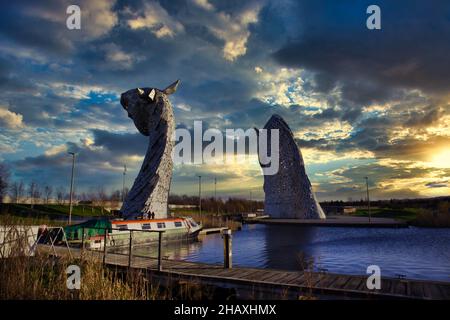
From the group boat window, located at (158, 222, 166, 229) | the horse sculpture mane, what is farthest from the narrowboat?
the horse sculpture mane

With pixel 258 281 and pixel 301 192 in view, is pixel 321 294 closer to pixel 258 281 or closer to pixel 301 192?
pixel 258 281

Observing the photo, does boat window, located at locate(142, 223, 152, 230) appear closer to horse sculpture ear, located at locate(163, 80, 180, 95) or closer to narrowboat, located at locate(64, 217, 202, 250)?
narrowboat, located at locate(64, 217, 202, 250)

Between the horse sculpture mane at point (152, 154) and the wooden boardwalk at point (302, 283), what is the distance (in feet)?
50.9

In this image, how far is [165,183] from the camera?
26.7 m

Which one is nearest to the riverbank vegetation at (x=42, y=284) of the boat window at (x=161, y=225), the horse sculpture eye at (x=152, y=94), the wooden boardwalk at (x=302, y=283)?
the wooden boardwalk at (x=302, y=283)

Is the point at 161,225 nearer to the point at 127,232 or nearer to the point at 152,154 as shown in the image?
the point at 127,232

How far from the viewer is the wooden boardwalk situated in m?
6.77

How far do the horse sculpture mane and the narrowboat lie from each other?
5.04 feet

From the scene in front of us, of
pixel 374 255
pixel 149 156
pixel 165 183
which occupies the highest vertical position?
pixel 149 156

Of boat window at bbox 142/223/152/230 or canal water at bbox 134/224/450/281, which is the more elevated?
boat window at bbox 142/223/152/230

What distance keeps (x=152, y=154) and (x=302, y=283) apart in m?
20.7

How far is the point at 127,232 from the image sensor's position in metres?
22.1
